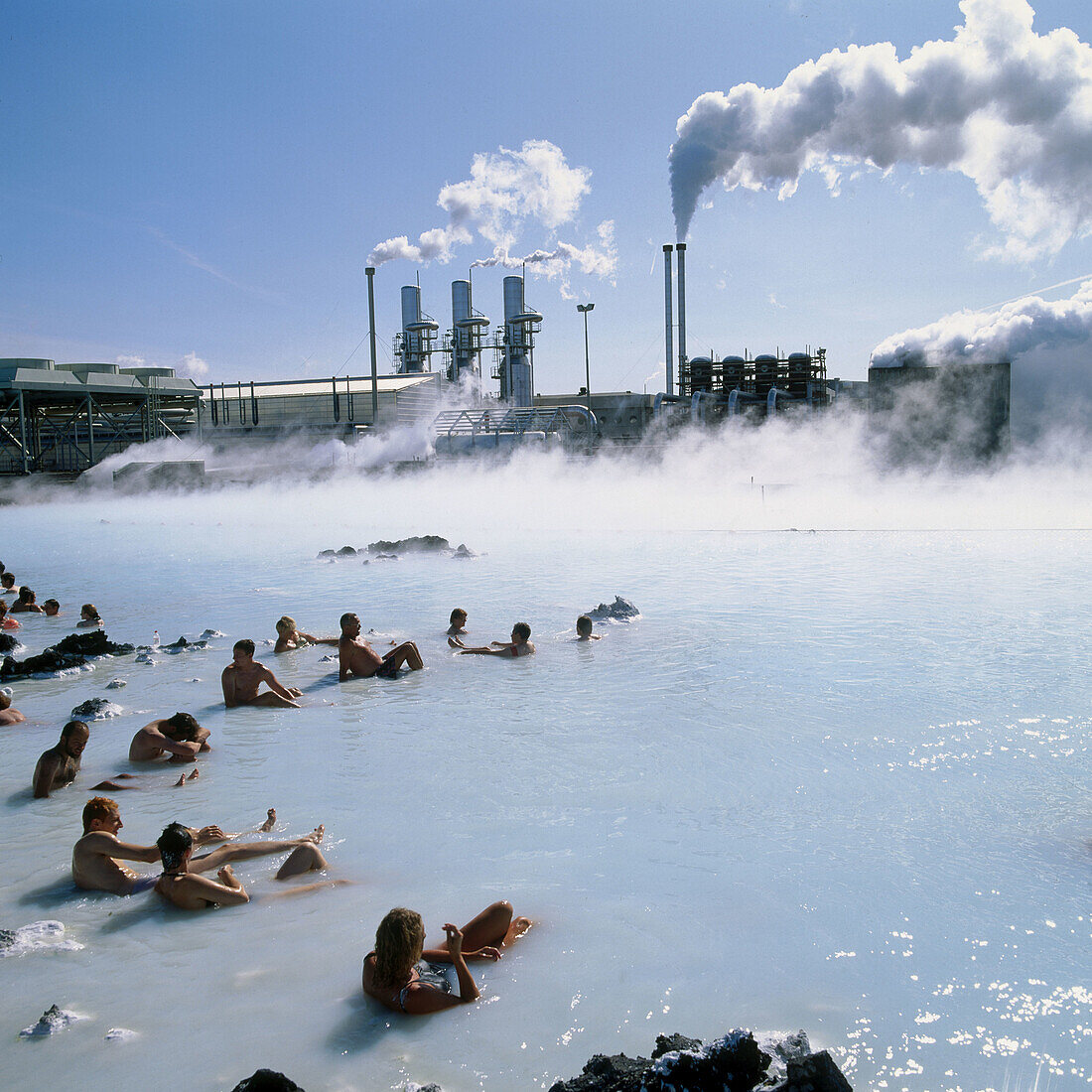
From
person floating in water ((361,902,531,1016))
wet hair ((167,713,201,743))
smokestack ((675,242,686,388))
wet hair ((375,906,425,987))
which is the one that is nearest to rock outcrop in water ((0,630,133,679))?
wet hair ((167,713,201,743))

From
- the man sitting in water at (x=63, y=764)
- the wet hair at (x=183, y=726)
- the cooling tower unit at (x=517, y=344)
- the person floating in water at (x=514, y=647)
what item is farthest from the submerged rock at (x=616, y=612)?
the cooling tower unit at (x=517, y=344)

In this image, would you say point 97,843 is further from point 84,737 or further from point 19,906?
point 84,737

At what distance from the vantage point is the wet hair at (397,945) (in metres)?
3.11

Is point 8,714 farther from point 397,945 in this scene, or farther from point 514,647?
point 397,945

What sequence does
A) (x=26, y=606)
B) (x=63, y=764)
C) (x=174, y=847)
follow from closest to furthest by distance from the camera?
(x=174, y=847) < (x=63, y=764) < (x=26, y=606)

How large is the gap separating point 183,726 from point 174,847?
1.99 meters

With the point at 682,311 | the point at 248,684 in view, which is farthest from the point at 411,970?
the point at 682,311

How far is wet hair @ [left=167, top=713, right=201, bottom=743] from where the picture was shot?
5.77m

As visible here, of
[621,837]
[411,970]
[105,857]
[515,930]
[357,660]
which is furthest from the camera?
[357,660]

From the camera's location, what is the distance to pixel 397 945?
122 inches

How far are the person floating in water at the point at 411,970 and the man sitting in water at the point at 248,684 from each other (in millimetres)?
4030

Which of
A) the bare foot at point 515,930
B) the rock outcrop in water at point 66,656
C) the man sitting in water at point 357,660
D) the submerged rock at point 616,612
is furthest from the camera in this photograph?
the submerged rock at point 616,612

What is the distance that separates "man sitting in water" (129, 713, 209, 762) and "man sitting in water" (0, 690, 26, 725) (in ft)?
4.90

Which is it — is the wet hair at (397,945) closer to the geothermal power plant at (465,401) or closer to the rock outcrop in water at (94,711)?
the rock outcrop in water at (94,711)
